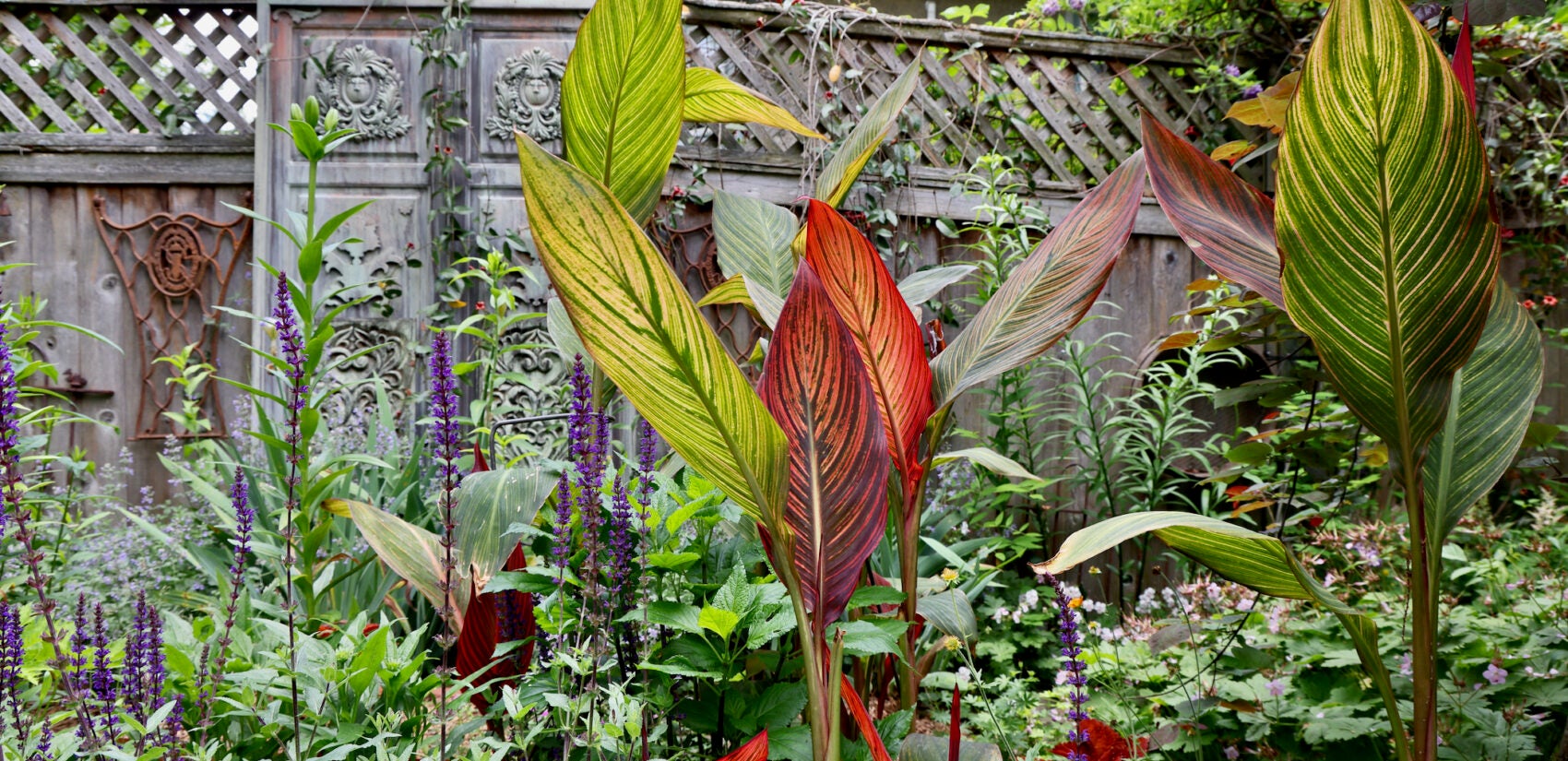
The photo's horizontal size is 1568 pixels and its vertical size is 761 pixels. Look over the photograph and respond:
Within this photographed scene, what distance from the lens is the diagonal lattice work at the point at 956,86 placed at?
12.2 ft

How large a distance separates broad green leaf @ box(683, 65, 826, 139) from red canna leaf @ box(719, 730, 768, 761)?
85cm

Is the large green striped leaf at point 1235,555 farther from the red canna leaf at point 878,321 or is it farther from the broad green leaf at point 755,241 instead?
the broad green leaf at point 755,241

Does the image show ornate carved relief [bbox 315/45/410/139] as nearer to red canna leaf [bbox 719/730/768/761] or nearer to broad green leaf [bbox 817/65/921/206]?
broad green leaf [bbox 817/65/921/206]

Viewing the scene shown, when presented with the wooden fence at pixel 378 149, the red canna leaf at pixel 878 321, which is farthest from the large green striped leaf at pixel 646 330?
the wooden fence at pixel 378 149

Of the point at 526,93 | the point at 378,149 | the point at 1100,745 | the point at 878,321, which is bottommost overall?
the point at 1100,745

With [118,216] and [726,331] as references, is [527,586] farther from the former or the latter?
[118,216]

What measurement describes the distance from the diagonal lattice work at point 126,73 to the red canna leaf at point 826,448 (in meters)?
3.64

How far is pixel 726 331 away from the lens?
12.2 ft

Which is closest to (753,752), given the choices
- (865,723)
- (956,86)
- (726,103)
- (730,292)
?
(865,723)

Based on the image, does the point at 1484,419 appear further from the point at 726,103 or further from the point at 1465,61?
the point at 726,103

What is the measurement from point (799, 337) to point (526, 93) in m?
3.01

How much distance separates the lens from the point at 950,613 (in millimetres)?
1212

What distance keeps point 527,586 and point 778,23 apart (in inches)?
125

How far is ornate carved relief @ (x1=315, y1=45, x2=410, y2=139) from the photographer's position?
3410mm
